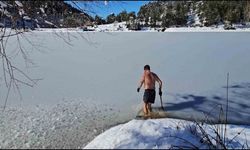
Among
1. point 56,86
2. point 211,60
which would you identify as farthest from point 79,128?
point 211,60

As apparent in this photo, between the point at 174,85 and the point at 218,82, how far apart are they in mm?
1535

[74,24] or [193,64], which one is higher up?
[74,24]

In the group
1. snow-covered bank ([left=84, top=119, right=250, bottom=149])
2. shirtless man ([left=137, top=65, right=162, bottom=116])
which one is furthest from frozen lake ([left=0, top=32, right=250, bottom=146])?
snow-covered bank ([left=84, top=119, right=250, bottom=149])

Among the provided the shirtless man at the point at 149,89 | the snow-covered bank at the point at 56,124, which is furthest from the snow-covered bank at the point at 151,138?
the shirtless man at the point at 149,89

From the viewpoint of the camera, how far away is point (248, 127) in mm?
7746

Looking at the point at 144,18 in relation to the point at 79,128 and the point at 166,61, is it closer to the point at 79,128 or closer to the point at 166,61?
the point at 166,61

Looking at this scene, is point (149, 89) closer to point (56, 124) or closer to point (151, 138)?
point (56, 124)

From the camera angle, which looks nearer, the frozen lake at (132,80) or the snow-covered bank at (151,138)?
the snow-covered bank at (151,138)

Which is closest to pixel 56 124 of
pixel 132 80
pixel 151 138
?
pixel 151 138

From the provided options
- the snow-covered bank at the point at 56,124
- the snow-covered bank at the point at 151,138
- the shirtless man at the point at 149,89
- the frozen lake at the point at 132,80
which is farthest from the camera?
the frozen lake at the point at 132,80

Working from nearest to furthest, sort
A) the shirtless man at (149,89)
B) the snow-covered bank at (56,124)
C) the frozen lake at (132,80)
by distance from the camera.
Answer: the snow-covered bank at (56,124), the shirtless man at (149,89), the frozen lake at (132,80)

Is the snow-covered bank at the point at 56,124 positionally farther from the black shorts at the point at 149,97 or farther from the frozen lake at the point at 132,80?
the black shorts at the point at 149,97

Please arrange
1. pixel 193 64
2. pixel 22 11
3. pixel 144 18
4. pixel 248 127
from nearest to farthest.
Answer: pixel 22 11, pixel 248 127, pixel 193 64, pixel 144 18

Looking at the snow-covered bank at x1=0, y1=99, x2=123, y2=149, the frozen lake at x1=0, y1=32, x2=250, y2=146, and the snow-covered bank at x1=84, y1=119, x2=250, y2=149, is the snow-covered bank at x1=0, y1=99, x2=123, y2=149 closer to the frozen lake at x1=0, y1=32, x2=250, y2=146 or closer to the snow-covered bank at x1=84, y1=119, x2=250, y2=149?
the frozen lake at x1=0, y1=32, x2=250, y2=146
